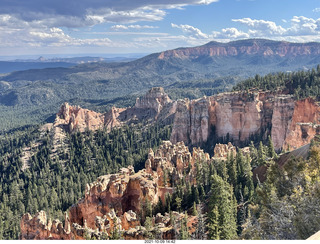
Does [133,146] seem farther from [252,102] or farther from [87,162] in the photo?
[252,102]

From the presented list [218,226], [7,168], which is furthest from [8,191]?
[218,226]

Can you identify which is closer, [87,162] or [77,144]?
[87,162]

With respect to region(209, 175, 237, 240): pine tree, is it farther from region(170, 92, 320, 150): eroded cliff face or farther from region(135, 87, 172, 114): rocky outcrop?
region(135, 87, 172, 114): rocky outcrop

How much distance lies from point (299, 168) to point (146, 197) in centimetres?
2638

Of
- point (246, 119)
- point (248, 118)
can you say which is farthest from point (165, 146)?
point (248, 118)

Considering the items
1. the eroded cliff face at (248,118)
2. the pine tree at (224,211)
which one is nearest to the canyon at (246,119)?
the eroded cliff face at (248,118)

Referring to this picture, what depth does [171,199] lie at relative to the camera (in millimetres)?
50094

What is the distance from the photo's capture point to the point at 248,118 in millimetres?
95875

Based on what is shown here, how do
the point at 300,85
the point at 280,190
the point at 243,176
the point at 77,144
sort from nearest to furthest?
the point at 280,190 → the point at 243,176 → the point at 300,85 → the point at 77,144

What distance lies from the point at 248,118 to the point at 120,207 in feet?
186

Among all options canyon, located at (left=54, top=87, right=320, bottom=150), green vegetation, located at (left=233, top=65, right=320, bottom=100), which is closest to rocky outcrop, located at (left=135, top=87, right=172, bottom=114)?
canyon, located at (left=54, top=87, right=320, bottom=150)

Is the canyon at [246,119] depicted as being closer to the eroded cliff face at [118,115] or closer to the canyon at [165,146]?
the canyon at [165,146]

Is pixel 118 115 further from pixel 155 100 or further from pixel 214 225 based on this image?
pixel 214 225

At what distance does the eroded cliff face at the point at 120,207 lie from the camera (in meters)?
39.9
